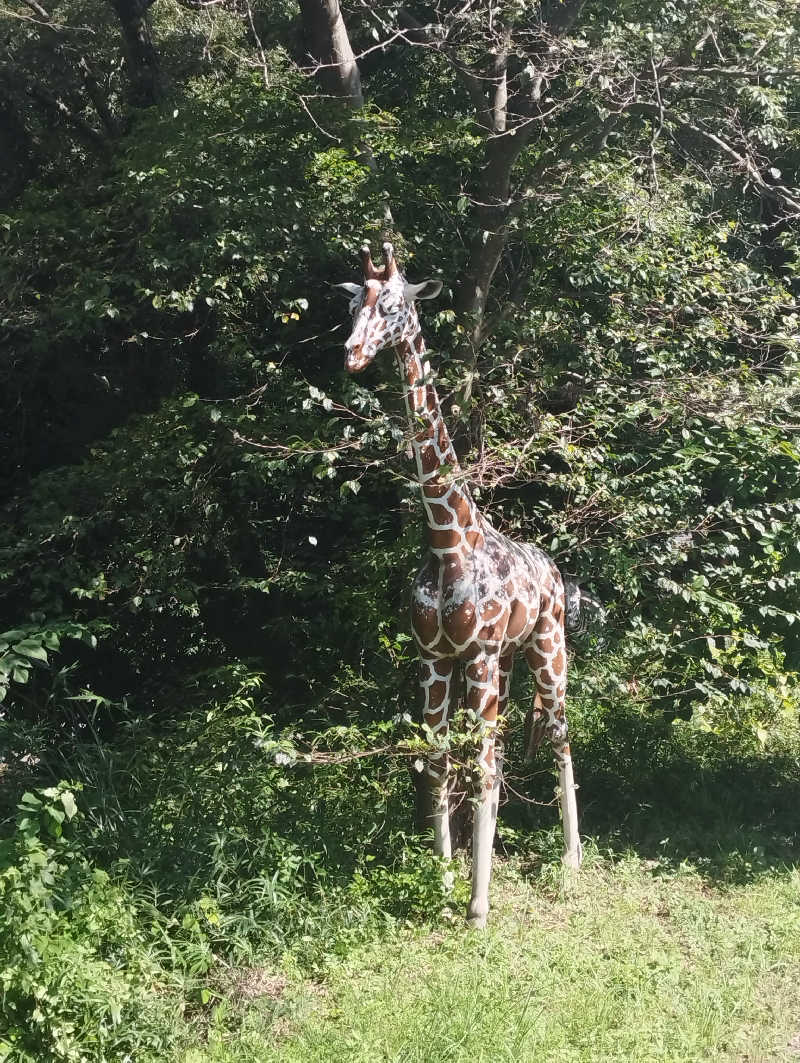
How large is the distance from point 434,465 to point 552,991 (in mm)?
2483

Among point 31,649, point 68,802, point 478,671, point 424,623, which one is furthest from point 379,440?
point 68,802

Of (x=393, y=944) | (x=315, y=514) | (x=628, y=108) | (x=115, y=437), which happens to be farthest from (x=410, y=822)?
(x=628, y=108)

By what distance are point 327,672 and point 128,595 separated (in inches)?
58.6

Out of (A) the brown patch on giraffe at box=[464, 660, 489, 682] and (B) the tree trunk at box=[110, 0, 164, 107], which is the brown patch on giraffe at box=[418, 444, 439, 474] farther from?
(B) the tree trunk at box=[110, 0, 164, 107]

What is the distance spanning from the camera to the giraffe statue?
199 inches

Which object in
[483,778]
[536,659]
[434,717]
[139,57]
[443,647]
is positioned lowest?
[536,659]

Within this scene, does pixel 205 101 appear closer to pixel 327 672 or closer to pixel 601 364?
pixel 601 364

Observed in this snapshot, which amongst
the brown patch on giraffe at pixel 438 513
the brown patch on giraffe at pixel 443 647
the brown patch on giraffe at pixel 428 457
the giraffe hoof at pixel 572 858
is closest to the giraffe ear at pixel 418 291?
the brown patch on giraffe at pixel 428 457

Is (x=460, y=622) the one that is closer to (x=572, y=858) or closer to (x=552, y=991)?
(x=552, y=991)

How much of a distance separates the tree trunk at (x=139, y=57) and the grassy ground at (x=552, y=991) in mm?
6459

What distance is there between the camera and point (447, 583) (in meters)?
5.38

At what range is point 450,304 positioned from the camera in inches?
291

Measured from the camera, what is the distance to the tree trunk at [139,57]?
842 centimetres

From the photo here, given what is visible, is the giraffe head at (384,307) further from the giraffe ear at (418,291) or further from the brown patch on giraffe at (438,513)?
the brown patch on giraffe at (438,513)
